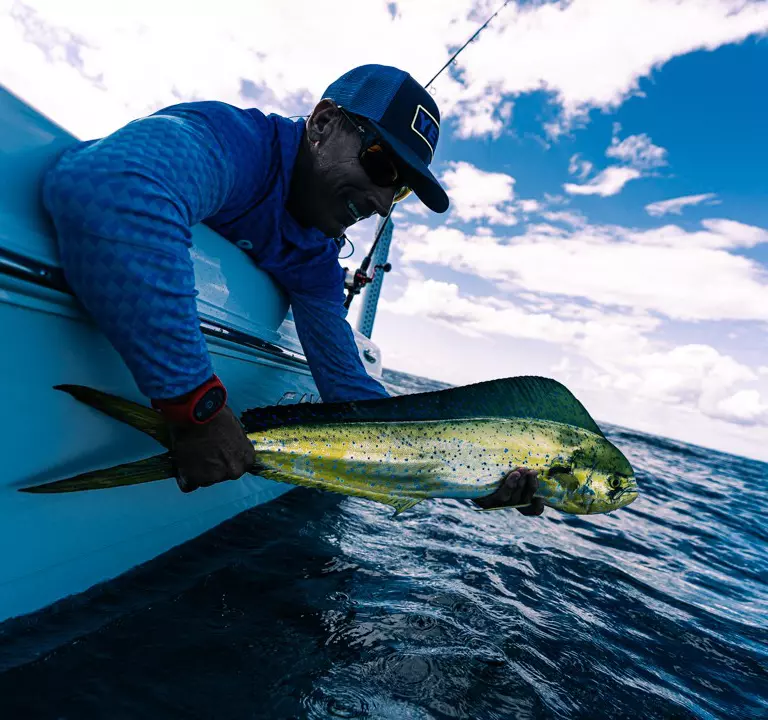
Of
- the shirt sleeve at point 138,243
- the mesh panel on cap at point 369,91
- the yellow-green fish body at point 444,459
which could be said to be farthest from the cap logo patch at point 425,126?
the yellow-green fish body at point 444,459

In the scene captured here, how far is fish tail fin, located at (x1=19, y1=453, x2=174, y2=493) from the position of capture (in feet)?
4.43

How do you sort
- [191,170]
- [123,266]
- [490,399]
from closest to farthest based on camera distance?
1. [123,266]
2. [191,170]
3. [490,399]

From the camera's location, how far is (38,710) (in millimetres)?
1375

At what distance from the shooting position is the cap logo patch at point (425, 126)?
2.09 meters

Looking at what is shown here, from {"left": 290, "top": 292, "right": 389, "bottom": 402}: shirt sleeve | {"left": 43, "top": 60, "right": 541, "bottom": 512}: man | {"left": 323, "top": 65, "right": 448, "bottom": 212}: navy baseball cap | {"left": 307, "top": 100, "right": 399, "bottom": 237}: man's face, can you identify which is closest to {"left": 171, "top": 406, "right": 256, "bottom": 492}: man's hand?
{"left": 43, "top": 60, "right": 541, "bottom": 512}: man

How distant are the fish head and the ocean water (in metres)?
0.77

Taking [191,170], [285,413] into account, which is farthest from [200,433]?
[191,170]

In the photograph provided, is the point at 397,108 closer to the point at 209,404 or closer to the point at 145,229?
the point at 145,229

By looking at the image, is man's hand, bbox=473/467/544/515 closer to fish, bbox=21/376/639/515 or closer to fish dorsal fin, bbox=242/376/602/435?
fish, bbox=21/376/639/515

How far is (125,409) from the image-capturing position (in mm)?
1425

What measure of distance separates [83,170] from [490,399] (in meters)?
1.84

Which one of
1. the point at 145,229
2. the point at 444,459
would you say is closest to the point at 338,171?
the point at 145,229

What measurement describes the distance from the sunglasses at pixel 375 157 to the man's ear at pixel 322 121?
46 millimetres

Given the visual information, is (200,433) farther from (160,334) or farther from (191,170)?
(191,170)
